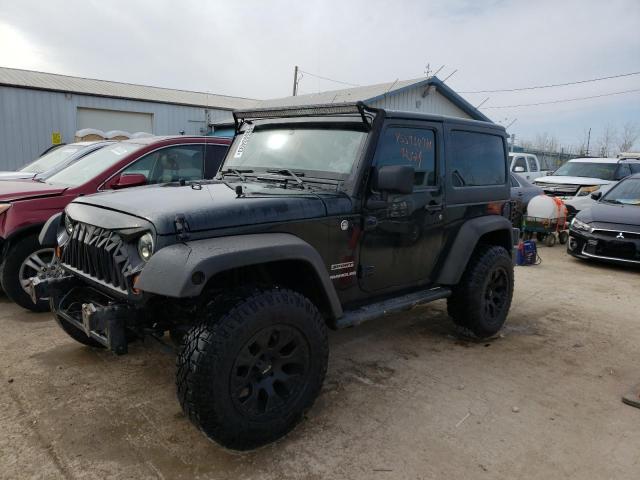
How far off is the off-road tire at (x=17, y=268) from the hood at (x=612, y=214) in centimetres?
803

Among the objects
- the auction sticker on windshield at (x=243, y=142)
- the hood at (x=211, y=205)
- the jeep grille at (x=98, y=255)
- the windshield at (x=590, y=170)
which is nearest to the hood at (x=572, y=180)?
the windshield at (x=590, y=170)

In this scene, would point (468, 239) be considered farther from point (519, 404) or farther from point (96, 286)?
point (96, 286)

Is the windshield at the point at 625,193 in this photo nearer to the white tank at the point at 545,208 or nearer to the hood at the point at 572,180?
the white tank at the point at 545,208

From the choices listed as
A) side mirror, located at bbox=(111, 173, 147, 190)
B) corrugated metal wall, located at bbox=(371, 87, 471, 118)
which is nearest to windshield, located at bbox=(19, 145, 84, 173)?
side mirror, located at bbox=(111, 173, 147, 190)

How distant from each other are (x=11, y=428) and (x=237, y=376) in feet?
4.82

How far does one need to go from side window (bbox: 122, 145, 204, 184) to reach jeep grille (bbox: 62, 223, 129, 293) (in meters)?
2.40

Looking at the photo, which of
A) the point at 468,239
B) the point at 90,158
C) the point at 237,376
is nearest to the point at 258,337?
the point at 237,376

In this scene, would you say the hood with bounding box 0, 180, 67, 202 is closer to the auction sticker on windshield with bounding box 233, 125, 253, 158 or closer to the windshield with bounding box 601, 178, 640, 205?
the auction sticker on windshield with bounding box 233, 125, 253, 158

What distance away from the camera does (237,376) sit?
8.50 feet

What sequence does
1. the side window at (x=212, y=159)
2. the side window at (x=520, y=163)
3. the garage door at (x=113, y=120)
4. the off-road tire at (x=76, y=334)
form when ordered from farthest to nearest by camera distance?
the garage door at (x=113, y=120)
the side window at (x=520, y=163)
the side window at (x=212, y=159)
the off-road tire at (x=76, y=334)

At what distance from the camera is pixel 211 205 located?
9.02 feet

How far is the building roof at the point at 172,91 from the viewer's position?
17.3m

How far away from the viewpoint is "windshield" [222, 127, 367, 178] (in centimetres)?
340

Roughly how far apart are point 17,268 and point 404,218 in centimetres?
372
